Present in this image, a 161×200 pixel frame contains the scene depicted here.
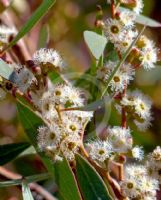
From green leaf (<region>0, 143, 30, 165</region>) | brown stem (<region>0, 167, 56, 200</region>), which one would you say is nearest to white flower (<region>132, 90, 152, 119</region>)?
green leaf (<region>0, 143, 30, 165</region>)

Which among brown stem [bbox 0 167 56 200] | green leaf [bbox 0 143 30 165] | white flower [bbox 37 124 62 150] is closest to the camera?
white flower [bbox 37 124 62 150]

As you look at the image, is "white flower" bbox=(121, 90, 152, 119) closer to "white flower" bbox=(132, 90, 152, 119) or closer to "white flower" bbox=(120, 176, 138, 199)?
"white flower" bbox=(132, 90, 152, 119)

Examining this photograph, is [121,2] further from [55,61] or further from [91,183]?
[91,183]

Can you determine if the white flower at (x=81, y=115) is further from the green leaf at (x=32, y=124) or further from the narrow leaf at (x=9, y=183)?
the narrow leaf at (x=9, y=183)

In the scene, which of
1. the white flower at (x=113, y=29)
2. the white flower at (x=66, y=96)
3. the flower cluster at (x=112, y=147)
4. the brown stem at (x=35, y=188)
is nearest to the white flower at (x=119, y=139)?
the flower cluster at (x=112, y=147)

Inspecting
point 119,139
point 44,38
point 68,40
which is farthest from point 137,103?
point 68,40

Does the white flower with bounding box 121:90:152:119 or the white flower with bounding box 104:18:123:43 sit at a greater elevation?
the white flower with bounding box 104:18:123:43

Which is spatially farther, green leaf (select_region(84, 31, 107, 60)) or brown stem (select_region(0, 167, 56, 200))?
brown stem (select_region(0, 167, 56, 200))
